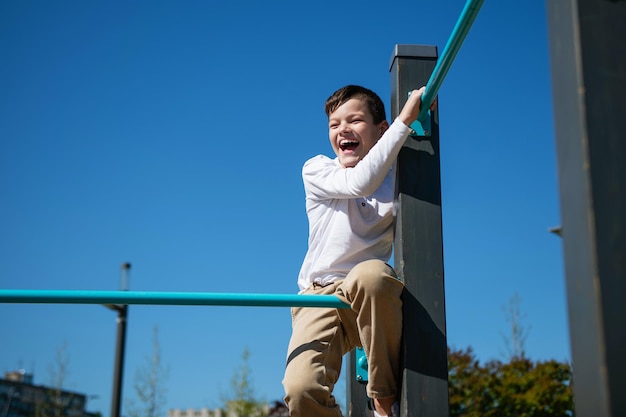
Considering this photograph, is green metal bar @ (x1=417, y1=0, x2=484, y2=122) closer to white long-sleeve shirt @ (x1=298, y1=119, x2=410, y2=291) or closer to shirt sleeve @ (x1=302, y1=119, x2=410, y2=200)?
shirt sleeve @ (x1=302, y1=119, x2=410, y2=200)

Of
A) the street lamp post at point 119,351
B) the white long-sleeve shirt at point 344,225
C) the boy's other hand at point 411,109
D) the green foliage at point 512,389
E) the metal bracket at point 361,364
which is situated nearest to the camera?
the boy's other hand at point 411,109

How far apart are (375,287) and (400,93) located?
639 mm

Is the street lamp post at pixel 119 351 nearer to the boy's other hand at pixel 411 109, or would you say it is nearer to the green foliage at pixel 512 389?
the green foliage at pixel 512 389

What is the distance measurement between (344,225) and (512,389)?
30.9 feet

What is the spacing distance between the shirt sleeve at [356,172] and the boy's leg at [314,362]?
1.05 ft

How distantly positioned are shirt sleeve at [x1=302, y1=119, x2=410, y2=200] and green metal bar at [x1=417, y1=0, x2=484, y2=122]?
0.11m

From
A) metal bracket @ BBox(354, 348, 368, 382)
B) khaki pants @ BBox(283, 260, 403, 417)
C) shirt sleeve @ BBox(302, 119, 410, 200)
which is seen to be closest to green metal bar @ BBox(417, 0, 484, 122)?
shirt sleeve @ BBox(302, 119, 410, 200)

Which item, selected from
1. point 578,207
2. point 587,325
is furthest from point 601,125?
point 587,325

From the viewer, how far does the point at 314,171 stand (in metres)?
2.75

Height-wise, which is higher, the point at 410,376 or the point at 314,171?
the point at 314,171

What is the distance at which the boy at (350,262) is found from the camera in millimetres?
2266

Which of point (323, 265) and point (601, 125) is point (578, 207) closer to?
point (601, 125)

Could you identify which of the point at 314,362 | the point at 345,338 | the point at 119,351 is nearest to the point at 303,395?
the point at 314,362

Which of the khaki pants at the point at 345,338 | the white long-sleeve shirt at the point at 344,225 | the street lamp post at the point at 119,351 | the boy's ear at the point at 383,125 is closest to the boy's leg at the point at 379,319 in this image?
the khaki pants at the point at 345,338
